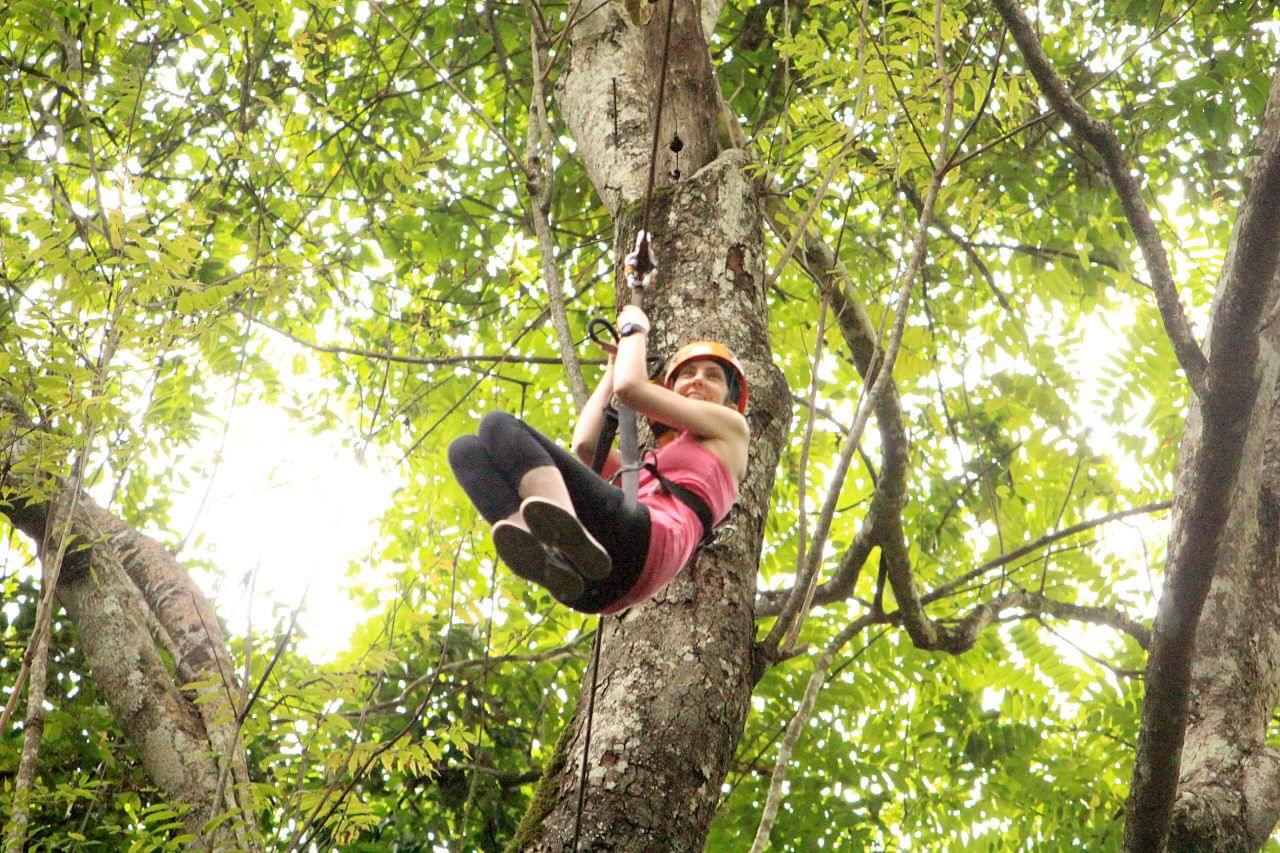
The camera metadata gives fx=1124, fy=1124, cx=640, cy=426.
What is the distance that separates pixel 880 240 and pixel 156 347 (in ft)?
13.9

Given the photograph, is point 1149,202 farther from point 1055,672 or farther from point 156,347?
point 156,347

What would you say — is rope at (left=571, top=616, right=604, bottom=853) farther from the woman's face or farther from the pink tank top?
the woman's face

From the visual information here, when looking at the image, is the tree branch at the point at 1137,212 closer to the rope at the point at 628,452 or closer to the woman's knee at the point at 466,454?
the rope at the point at 628,452

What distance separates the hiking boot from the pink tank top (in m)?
0.11

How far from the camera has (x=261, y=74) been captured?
6.60 metres

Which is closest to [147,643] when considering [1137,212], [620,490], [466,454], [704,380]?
[466,454]

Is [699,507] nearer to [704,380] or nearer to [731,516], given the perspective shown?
[731,516]

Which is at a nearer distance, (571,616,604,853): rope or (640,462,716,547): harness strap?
(571,616,604,853): rope

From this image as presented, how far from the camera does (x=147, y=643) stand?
4582 millimetres

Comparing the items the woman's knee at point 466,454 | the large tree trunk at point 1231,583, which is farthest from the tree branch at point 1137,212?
the woman's knee at point 466,454

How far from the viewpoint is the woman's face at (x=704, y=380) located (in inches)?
124

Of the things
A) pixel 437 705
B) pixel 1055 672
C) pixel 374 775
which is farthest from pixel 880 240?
pixel 374 775

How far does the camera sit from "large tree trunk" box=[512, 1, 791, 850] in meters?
2.50

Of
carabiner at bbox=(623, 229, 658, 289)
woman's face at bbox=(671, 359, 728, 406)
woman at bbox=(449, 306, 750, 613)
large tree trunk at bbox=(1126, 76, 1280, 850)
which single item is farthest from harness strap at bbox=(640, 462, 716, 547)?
large tree trunk at bbox=(1126, 76, 1280, 850)
